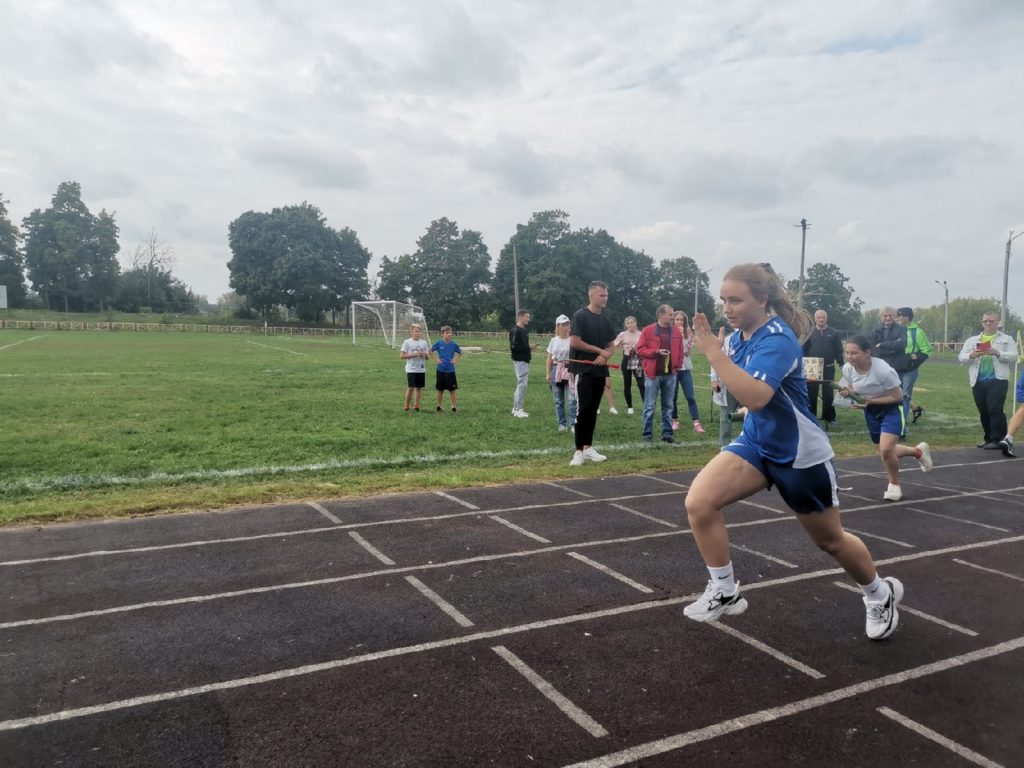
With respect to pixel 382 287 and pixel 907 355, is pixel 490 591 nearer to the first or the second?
pixel 907 355

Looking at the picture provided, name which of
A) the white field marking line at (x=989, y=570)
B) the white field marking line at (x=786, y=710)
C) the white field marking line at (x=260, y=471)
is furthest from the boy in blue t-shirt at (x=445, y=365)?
the white field marking line at (x=786, y=710)

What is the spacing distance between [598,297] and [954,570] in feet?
15.5

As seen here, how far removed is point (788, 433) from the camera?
3547mm

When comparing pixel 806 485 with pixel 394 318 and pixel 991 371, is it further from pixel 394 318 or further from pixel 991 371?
pixel 394 318

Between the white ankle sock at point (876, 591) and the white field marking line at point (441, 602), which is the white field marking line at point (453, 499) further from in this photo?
the white ankle sock at point (876, 591)

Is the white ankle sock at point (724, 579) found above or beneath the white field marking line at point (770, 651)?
above

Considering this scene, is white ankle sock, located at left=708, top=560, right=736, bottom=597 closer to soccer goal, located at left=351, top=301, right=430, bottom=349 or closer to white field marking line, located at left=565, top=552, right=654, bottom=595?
white field marking line, located at left=565, top=552, right=654, bottom=595

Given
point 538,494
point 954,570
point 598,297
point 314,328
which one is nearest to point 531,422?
point 598,297

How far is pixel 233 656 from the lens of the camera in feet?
11.6

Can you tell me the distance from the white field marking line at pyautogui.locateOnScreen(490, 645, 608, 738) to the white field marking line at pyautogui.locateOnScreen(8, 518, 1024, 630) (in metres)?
1.33

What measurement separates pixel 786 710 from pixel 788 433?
1249 millimetres

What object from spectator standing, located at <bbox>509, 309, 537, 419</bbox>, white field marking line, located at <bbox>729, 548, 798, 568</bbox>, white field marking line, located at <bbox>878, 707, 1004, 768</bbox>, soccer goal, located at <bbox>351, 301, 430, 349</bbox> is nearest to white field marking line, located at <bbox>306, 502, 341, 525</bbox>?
white field marking line, located at <bbox>729, 548, 798, 568</bbox>

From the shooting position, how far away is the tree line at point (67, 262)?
76.4 meters

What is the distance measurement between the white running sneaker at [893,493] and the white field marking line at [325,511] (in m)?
5.22
